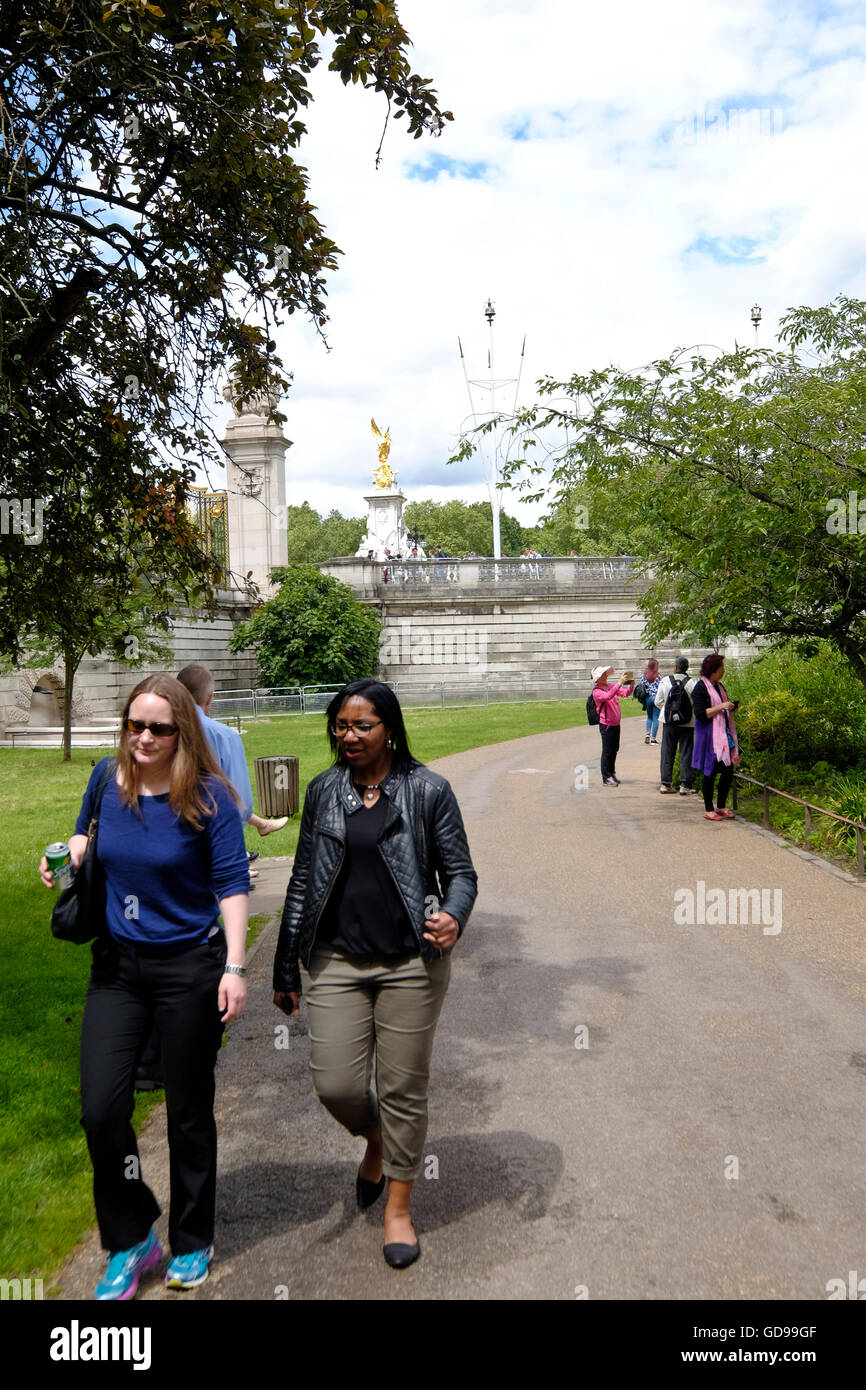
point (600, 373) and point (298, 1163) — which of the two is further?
point (600, 373)

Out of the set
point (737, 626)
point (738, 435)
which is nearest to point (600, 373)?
point (738, 435)

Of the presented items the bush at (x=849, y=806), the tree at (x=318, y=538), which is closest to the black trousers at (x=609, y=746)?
the bush at (x=849, y=806)

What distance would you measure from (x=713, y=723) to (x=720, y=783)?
1.23m

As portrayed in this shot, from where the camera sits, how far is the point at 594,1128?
4.52 metres

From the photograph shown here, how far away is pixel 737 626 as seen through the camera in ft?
43.7

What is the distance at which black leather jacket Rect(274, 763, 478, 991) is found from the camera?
3.62 meters

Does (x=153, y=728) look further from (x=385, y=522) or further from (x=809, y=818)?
(x=385, y=522)

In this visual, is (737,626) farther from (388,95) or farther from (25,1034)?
(25,1034)

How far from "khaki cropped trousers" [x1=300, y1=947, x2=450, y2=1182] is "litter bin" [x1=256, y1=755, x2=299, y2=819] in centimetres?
809
